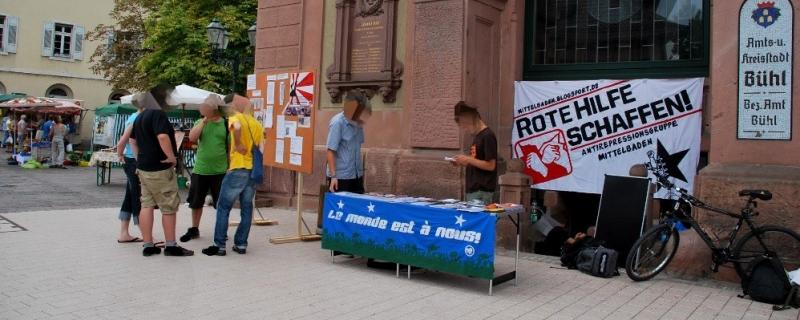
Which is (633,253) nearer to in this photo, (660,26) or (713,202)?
(713,202)

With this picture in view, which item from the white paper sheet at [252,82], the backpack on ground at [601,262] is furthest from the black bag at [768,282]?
the white paper sheet at [252,82]

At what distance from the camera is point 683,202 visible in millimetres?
6344

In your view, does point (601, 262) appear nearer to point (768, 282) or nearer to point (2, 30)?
point (768, 282)

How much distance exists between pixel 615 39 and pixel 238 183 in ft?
17.0

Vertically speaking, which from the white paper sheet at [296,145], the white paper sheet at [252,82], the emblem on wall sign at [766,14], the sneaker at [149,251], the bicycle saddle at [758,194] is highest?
the emblem on wall sign at [766,14]

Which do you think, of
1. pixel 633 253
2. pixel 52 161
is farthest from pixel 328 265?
pixel 52 161

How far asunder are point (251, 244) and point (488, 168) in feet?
10.1

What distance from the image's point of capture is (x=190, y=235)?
782cm

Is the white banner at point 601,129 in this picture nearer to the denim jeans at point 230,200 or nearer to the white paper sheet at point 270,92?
the white paper sheet at point 270,92

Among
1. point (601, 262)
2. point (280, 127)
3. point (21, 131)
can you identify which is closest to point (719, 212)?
point (601, 262)

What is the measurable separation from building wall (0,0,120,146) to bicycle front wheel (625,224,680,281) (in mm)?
37506

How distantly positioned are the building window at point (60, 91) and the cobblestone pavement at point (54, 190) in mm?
18853

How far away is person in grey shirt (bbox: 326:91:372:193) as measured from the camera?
6.99 meters

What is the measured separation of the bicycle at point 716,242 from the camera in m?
5.81
